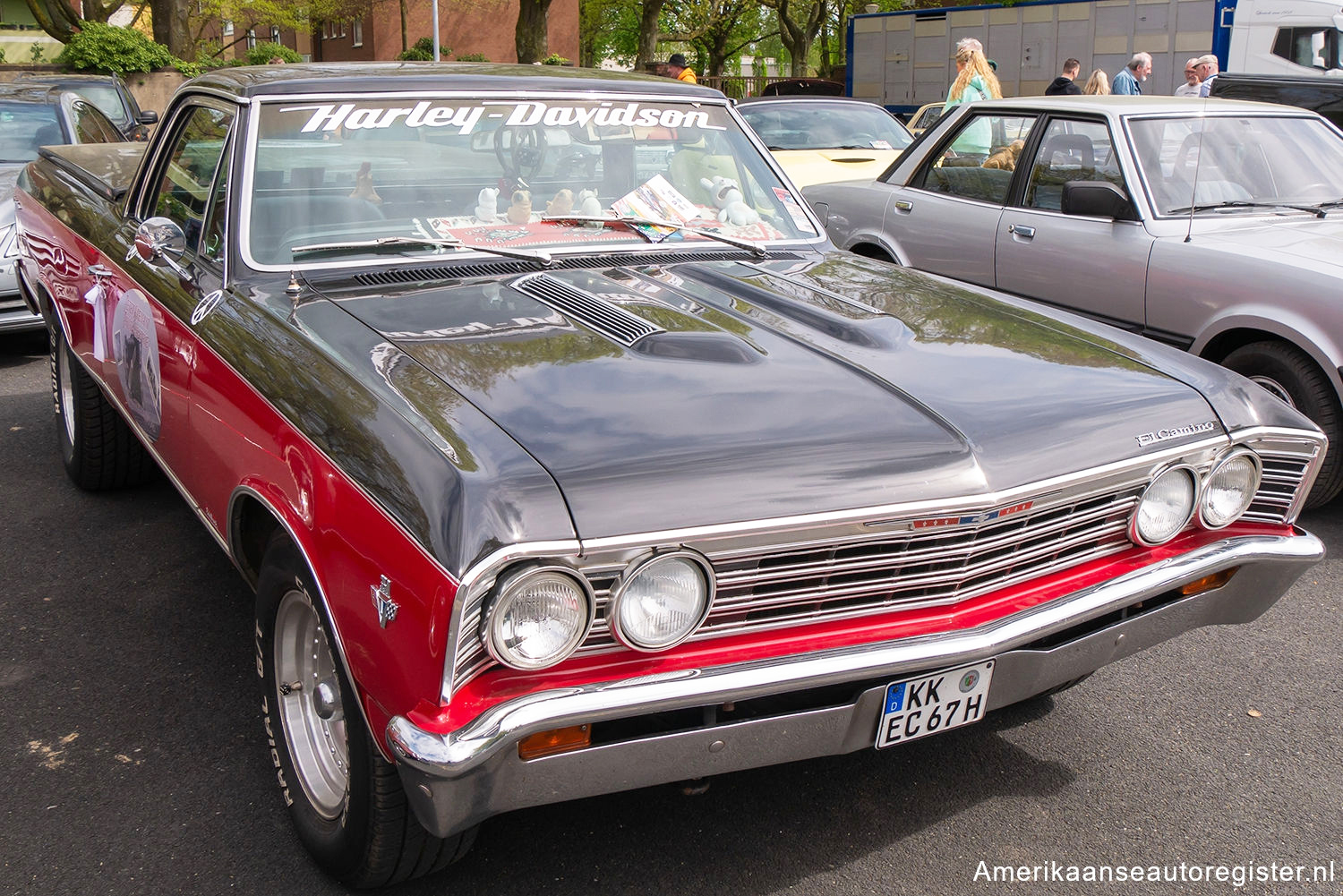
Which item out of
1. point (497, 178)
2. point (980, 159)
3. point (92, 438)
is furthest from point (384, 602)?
point (980, 159)

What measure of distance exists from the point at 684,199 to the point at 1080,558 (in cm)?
190

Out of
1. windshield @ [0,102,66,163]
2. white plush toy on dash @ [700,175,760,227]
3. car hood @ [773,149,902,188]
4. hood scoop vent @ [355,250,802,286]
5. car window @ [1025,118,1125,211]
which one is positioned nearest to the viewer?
hood scoop vent @ [355,250,802,286]

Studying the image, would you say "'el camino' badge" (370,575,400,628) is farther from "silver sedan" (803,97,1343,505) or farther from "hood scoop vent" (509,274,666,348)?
Answer: "silver sedan" (803,97,1343,505)

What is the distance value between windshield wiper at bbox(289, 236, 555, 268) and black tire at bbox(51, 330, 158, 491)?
1.86m

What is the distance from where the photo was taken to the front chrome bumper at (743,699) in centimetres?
200

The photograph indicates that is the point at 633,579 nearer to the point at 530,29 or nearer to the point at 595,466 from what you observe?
the point at 595,466

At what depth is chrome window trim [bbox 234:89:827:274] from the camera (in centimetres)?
325

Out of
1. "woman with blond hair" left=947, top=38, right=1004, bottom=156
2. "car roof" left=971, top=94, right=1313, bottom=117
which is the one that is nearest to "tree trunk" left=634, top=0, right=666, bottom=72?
"woman with blond hair" left=947, top=38, right=1004, bottom=156

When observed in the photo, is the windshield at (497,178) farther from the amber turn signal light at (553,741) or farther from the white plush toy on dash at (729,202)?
the amber turn signal light at (553,741)

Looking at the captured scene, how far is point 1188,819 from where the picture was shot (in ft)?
9.64

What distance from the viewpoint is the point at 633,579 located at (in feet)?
6.84

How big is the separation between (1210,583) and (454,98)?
2.53 m

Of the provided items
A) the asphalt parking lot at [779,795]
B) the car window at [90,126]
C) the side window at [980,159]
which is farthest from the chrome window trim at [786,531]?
the car window at [90,126]

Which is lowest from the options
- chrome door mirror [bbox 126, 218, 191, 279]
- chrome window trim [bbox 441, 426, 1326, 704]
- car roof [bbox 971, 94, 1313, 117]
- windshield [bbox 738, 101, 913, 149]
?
chrome window trim [bbox 441, 426, 1326, 704]
